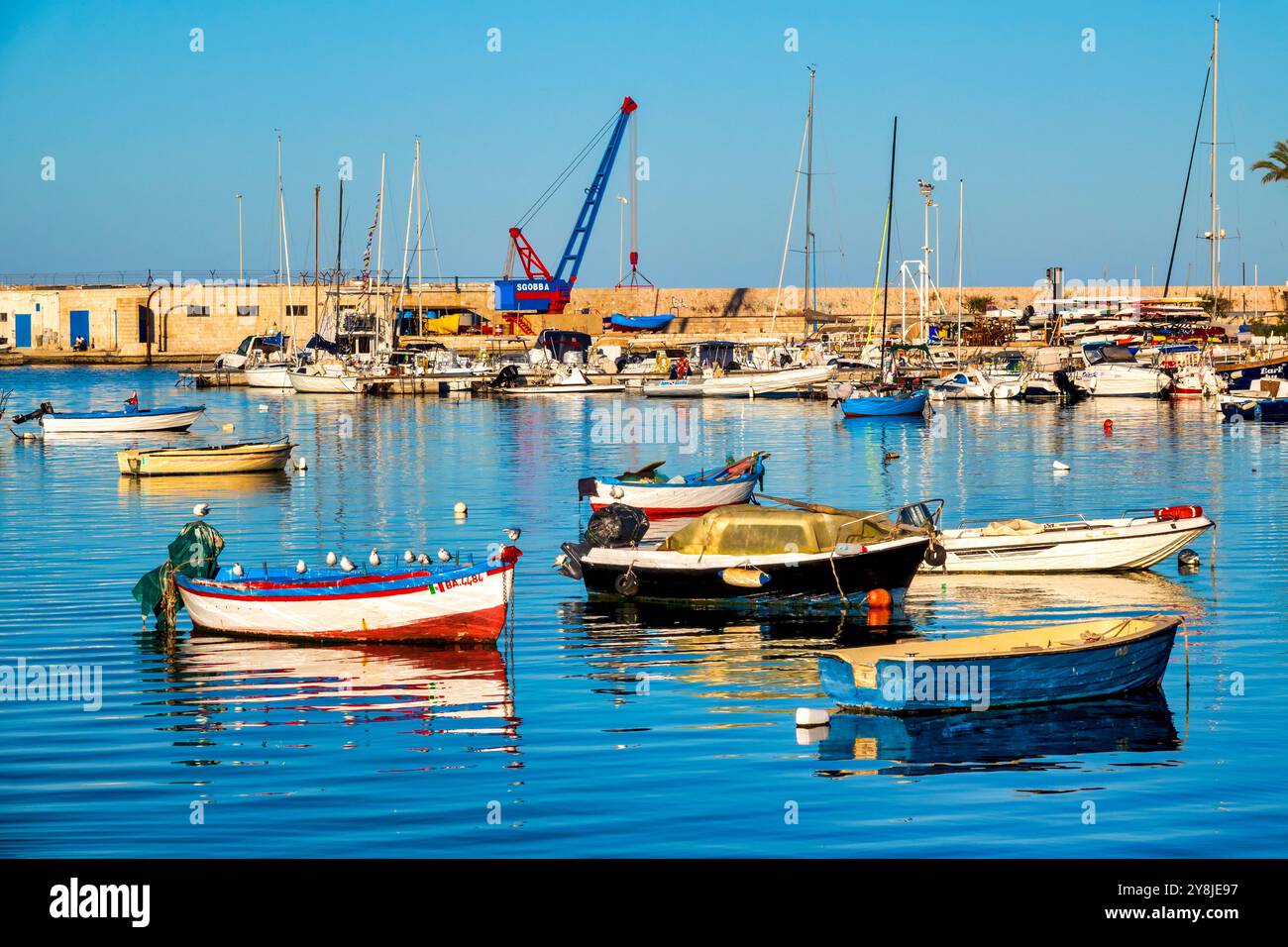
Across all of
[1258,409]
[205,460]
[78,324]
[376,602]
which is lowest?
[376,602]

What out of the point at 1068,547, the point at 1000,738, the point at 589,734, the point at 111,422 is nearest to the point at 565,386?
the point at 111,422

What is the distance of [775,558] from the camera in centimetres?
2664

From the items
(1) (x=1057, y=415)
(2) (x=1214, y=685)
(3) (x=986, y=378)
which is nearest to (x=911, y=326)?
(3) (x=986, y=378)

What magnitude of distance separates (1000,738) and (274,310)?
119496 millimetres

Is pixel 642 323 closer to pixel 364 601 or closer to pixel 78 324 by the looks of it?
pixel 78 324

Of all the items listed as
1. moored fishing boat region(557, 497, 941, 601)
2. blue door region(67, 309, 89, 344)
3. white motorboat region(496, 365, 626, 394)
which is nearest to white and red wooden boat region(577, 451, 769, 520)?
moored fishing boat region(557, 497, 941, 601)

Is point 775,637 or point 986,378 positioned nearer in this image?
point 775,637

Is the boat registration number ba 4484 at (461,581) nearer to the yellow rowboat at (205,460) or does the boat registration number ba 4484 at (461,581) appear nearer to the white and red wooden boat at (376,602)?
the white and red wooden boat at (376,602)

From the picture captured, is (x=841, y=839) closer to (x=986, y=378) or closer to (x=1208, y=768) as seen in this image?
(x=1208, y=768)

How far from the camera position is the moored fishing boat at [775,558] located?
2662cm

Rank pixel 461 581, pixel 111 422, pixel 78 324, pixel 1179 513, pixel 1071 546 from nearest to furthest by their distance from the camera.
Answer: pixel 461 581 < pixel 1071 546 < pixel 1179 513 < pixel 111 422 < pixel 78 324

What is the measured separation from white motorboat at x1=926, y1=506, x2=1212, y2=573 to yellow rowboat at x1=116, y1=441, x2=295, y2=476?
2840 cm
